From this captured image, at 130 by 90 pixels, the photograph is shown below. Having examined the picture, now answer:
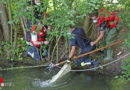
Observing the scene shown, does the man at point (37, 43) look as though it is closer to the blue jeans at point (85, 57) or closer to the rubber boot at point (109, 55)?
the blue jeans at point (85, 57)

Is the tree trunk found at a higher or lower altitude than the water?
higher

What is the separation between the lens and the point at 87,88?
4.41m

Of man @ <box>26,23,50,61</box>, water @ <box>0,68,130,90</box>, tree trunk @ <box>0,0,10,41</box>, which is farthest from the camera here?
tree trunk @ <box>0,0,10,41</box>

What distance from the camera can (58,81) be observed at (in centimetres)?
473

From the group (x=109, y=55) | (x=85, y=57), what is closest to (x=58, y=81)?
(x=85, y=57)

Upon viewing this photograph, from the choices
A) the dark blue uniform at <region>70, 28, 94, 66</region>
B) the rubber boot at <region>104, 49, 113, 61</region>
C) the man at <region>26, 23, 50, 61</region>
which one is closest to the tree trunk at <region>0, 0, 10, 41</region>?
the man at <region>26, 23, 50, 61</region>

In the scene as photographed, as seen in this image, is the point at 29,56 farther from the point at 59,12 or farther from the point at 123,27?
the point at 123,27

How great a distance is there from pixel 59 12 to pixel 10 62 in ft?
10.1

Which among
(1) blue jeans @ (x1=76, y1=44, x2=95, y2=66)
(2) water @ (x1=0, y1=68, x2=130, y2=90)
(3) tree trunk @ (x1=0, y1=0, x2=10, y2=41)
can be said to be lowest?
(2) water @ (x1=0, y1=68, x2=130, y2=90)

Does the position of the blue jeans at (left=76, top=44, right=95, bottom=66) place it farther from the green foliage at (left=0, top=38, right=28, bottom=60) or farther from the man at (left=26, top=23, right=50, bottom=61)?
the green foliage at (left=0, top=38, right=28, bottom=60)

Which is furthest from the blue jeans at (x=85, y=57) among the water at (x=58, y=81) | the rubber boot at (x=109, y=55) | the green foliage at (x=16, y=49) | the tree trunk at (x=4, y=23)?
the tree trunk at (x=4, y=23)

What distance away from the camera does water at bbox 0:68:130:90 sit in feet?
14.5

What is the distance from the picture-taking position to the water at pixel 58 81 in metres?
4.41

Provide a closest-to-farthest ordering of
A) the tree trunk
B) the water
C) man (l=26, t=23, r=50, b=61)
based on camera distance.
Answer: the water, man (l=26, t=23, r=50, b=61), the tree trunk
